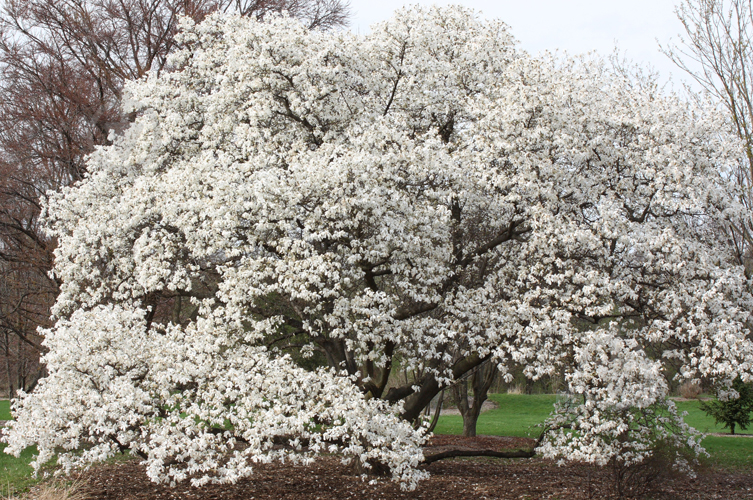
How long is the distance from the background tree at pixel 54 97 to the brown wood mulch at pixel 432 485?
25.5 feet

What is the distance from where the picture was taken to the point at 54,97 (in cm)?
2191

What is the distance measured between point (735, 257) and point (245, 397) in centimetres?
1127

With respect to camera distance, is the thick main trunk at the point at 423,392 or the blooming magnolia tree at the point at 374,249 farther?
the thick main trunk at the point at 423,392

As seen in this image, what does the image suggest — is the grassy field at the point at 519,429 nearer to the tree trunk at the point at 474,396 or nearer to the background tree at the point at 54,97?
the tree trunk at the point at 474,396

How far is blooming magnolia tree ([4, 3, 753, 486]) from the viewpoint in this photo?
33.7 feet

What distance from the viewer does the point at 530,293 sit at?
11.9 meters

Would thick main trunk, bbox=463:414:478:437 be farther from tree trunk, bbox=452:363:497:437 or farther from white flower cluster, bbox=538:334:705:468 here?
white flower cluster, bbox=538:334:705:468

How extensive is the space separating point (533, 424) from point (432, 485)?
59.6 ft

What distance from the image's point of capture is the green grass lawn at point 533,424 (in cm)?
2075

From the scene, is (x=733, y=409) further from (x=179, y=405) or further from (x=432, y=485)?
(x=179, y=405)

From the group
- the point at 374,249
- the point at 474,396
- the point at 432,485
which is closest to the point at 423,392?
the point at 432,485

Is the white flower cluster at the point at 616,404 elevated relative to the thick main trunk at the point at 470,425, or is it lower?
elevated

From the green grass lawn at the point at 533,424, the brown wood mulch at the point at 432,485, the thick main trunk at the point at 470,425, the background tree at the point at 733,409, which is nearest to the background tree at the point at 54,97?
the brown wood mulch at the point at 432,485

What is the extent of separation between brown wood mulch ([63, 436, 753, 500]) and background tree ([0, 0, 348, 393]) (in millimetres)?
7782
